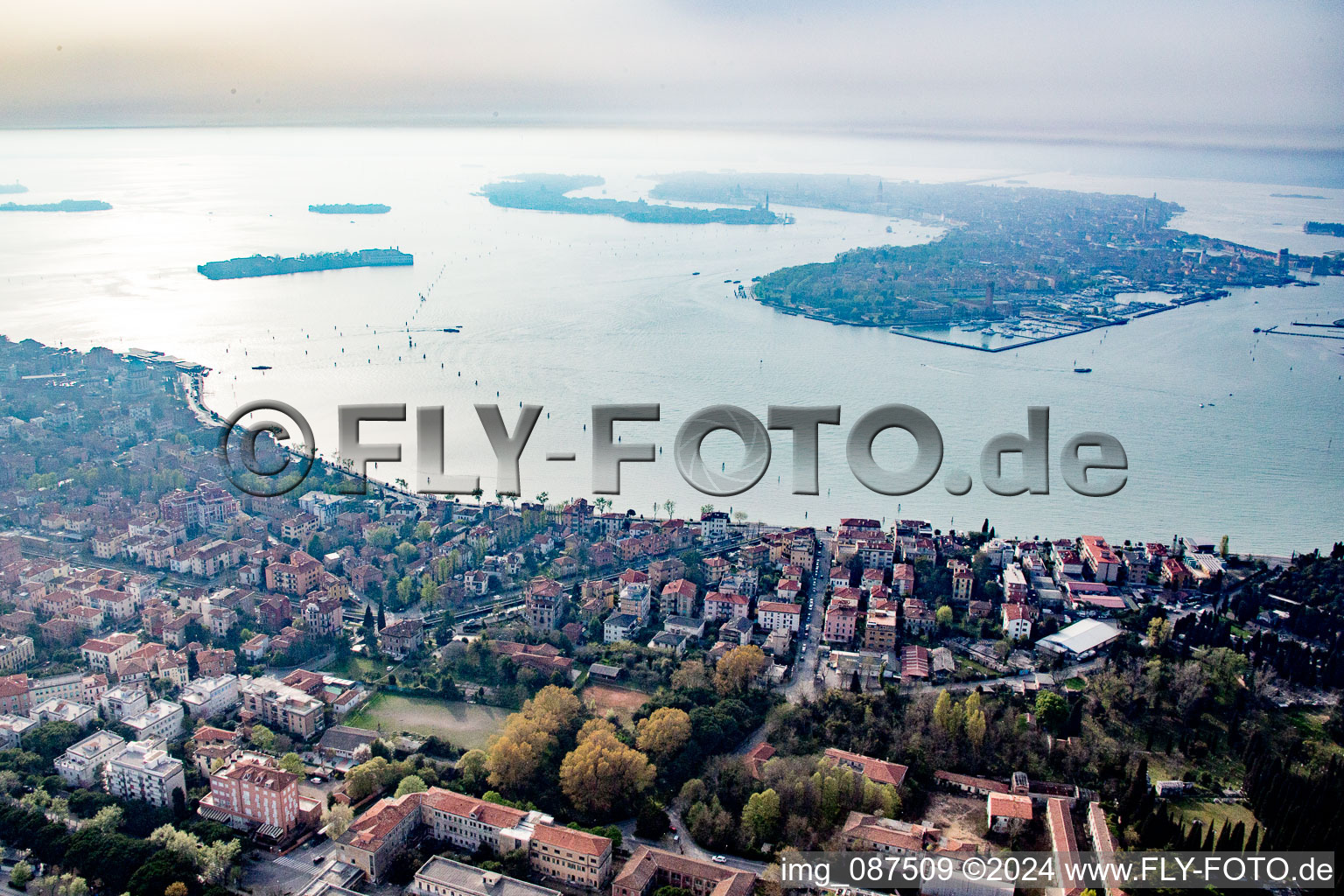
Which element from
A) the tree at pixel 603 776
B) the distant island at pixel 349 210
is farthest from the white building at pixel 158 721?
the distant island at pixel 349 210

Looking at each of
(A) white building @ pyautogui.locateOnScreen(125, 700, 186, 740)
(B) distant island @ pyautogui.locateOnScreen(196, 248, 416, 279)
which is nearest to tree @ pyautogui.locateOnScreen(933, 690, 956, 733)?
(A) white building @ pyautogui.locateOnScreen(125, 700, 186, 740)

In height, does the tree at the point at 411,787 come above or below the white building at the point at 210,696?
below

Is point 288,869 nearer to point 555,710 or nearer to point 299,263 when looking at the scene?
point 555,710

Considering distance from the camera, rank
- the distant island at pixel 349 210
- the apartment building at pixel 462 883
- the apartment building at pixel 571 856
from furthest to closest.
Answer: the distant island at pixel 349 210
the apartment building at pixel 571 856
the apartment building at pixel 462 883

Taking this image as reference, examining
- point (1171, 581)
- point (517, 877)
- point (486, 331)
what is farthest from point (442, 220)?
point (517, 877)

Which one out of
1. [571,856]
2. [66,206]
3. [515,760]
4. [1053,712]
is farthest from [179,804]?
[66,206]

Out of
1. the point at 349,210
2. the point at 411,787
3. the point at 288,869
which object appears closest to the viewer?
the point at 288,869

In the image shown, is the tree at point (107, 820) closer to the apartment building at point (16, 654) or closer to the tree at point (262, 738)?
the tree at point (262, 738)
